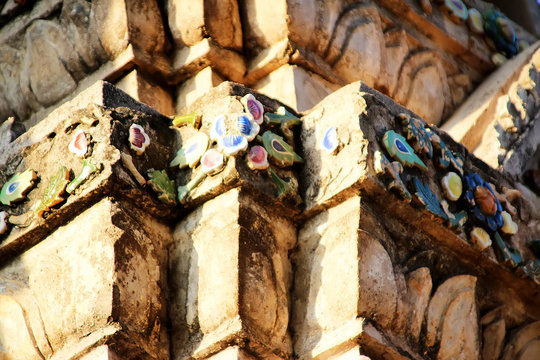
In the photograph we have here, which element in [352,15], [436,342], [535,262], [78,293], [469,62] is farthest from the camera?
[469,62]

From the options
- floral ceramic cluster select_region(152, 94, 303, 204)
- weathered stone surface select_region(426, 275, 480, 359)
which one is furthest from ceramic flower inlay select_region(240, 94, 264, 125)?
weathered stone surface select_region(426, 275, 480, 359)

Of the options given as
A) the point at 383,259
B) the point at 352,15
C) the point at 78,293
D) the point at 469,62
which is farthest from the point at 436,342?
the point at 469,62

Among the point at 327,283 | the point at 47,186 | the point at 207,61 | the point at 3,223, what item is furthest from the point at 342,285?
the point at 207,61

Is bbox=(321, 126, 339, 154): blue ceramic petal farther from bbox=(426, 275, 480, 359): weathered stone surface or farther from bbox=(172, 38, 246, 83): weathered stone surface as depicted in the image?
bbox=(172, 38, 246, 83): weathered stone surface

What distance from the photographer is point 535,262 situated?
13.7 feet

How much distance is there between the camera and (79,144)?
3.71m

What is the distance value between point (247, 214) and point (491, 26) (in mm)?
1943

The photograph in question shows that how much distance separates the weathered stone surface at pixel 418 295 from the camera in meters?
3.70

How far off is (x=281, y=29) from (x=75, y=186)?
1.00m

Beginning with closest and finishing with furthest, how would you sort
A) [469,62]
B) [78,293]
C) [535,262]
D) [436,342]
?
[78,293]
[436,342]
[535,262]
[469,62]

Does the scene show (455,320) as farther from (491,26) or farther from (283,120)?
(491,26)

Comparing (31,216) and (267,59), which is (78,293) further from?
(267,59)

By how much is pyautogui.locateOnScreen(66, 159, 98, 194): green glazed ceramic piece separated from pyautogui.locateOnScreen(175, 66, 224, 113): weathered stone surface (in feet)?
2.36

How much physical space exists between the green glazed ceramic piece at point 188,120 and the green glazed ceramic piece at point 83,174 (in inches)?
12.9
